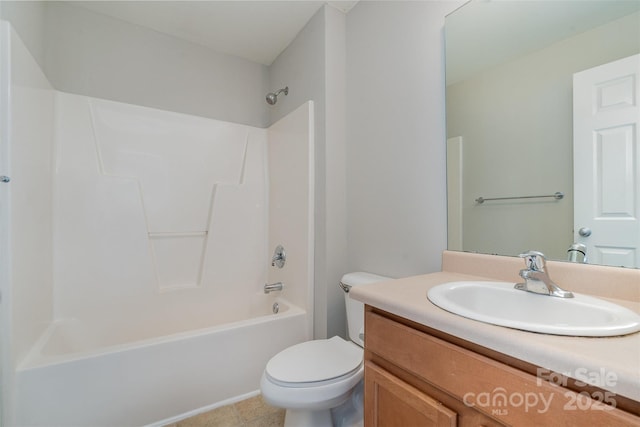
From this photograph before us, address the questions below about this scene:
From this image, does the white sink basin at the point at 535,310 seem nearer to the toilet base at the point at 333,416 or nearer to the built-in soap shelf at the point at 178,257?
the toilet base at the point at 333,416

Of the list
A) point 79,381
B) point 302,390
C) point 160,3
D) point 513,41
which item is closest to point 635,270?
point 513,41

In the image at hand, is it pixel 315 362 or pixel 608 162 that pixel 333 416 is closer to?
pixel 315 362

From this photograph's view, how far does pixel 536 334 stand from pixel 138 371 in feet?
5.45

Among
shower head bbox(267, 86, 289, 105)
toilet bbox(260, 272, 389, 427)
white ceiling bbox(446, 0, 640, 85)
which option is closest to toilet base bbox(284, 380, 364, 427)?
toilet bbox(260, 272, 389, 427)

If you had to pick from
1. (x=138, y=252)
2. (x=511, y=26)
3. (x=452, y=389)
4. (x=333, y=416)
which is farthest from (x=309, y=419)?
(x=511, y=26)

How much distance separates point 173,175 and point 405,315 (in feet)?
6.53

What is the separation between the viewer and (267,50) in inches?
90.9

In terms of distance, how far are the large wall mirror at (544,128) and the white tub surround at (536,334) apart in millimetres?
58

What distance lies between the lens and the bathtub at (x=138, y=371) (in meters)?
1.19

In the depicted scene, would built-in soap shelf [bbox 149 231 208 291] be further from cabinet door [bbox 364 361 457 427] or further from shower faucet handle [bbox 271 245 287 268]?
cabinet door [bbox 364 361 457 427]

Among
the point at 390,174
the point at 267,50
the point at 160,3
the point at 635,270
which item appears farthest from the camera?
the point at 267,50

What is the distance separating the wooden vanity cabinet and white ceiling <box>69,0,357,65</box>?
1.98 m

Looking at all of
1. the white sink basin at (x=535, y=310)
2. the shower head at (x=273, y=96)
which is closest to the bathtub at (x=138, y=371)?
the white sink basin at (x=535, y=310)

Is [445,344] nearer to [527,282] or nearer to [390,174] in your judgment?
[527,282]
